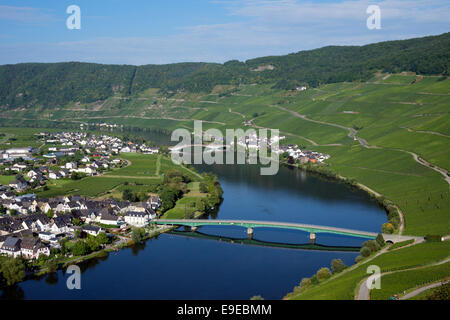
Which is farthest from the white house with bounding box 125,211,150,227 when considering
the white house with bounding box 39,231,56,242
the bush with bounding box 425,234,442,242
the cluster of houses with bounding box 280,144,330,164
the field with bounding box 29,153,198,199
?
the cluster of houses with bounding box 280,144,330,164

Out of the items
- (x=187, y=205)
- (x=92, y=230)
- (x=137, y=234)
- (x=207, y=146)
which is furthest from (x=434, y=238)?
(x=207, y=146)

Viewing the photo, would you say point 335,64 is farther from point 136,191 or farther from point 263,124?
point 136,191

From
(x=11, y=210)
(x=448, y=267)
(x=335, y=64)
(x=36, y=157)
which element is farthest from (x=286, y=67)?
(x=448, y=267)

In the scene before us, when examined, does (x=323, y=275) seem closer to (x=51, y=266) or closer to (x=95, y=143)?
(x=51, y=266)

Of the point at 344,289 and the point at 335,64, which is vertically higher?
the point at 335,64

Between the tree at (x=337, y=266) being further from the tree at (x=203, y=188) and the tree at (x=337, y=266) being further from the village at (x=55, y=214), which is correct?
the tree at (x=203, y=188)

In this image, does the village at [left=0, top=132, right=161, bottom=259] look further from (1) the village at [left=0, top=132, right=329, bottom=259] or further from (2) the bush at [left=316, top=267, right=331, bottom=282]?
(2) the bush at [left=316, top=267, right=331, bottom=282]

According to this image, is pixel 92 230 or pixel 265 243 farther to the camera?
pixel 92 230
